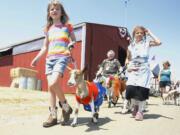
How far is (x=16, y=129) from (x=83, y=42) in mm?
13288

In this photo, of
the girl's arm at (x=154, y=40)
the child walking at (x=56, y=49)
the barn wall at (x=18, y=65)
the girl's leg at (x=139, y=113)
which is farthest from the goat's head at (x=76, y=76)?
the barn wall at (x=18, y=65)

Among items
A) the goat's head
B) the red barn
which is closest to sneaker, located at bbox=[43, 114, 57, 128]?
the goat's head

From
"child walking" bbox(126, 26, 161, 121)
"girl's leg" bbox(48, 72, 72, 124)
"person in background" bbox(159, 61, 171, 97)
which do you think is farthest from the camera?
"person in background" bbox(159, 61, 171, 97)

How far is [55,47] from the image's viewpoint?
6.22 metres

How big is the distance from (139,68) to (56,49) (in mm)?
1851

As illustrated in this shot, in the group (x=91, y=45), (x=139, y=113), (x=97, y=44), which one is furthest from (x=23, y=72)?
(x=139, y=113)

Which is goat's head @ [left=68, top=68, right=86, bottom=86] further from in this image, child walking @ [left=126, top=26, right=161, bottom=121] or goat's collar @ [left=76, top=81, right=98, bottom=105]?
child walking @ [left=126, top=26, right=161, bottom=121]

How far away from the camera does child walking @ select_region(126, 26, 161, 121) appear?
23.4 ft

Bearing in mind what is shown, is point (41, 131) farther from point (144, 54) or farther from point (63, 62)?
point (144, 54)

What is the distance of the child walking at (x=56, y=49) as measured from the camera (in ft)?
19.9

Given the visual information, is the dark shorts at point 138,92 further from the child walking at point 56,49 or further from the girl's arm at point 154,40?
the child walking at point 56,49

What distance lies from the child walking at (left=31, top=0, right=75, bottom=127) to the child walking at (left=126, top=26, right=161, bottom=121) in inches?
58.9

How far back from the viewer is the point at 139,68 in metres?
7.21

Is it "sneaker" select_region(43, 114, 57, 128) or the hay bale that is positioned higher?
the hay bale
